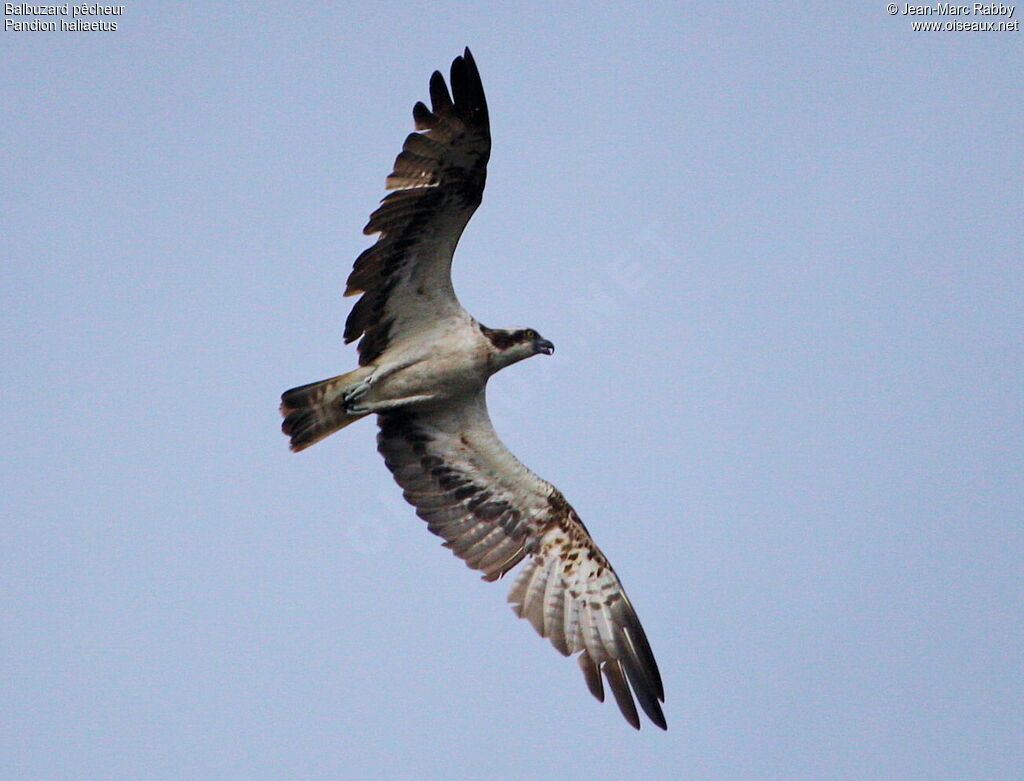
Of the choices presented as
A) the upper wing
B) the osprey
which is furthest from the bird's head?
the upper wing

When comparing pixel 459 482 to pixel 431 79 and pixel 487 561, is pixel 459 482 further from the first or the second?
pixel 431 79

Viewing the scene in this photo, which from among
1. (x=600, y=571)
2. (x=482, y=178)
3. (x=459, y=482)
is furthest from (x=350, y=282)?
(x=600, y=571)

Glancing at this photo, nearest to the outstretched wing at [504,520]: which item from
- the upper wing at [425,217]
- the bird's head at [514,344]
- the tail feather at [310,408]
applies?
the bird's head at [514,344]

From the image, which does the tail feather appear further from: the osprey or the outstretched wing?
the outstretched wing

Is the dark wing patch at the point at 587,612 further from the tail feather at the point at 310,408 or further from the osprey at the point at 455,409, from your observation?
the tail feather at the point at 310,408

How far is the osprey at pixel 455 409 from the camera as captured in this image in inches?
432

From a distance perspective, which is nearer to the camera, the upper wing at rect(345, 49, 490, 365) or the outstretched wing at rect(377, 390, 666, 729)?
the upper wing at rect(345, 49, 490, 365)

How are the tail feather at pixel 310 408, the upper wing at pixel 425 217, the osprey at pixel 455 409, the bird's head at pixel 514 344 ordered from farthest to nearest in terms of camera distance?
1. the bird's head at pixel 514 344
2. the tail feather at pixel 310 408
3. the osprey at pixel 455 409
4. the upper wing at pixel 425 217

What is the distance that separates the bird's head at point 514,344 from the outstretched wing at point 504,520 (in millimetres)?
494

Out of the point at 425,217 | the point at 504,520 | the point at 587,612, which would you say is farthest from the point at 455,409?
the point at 587,612

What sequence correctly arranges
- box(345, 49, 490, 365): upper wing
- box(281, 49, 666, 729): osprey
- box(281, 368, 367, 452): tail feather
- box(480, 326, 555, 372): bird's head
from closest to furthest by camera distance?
box(345, 49, 490, 365): upper wing, box(281, 49, 666, 729): osprey, box(281, 368, 367, 452): tail feather, box(480, 326, 555, 372): bird's head

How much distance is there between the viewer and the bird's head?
11891mm

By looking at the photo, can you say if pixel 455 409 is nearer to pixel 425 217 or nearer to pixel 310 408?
pixel 310 408

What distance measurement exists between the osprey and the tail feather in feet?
0.04
